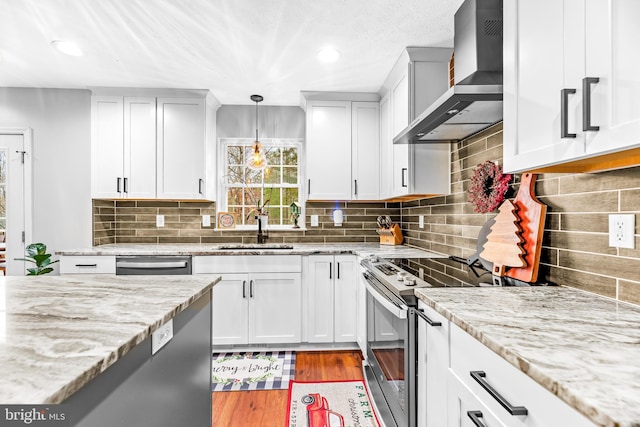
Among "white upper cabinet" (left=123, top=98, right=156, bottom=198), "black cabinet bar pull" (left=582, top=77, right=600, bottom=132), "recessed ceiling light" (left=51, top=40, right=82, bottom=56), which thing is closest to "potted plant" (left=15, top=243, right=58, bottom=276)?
"white upper cabinet" (left=123, top=98, right=156, bottom=198)

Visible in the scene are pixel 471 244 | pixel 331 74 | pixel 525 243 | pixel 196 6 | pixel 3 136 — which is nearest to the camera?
pixel 525 243

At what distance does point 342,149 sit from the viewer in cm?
316

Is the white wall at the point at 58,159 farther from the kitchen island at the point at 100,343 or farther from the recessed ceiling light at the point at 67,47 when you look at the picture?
the kitchen island at the point at 100,343

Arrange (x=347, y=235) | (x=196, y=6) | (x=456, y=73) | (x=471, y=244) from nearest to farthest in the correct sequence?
(x=456, y=73) → (x=196, y=6) → (x=471, y=244) → (x=347, y=235)

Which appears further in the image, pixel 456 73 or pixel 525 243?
pixel 456 73

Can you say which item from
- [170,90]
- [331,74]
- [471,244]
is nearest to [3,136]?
[170,90]

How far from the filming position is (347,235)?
3.51m

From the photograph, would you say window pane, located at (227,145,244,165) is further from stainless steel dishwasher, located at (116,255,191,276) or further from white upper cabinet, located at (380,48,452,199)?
white upper cabinet, located at (380,48,452,199)

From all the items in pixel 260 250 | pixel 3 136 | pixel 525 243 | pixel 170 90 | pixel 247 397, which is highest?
pixel 170 90

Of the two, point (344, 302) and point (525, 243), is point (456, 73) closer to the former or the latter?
point (525, 243)

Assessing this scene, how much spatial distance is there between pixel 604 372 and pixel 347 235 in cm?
289

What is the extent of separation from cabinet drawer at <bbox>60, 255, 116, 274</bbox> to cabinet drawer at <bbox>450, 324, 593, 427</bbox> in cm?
272

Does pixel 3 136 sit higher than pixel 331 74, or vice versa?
pixel 331 74

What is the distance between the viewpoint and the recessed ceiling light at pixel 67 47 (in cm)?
225
